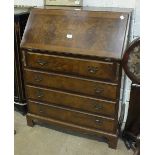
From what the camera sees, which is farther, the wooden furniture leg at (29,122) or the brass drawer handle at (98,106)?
the wooden furniture leg at (29,122)

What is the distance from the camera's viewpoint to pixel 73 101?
2000 mm

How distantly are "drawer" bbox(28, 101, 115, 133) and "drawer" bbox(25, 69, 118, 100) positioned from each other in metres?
0.21

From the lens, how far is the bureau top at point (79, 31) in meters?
1.75

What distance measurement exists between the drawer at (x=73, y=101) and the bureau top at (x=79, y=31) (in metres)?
0.40

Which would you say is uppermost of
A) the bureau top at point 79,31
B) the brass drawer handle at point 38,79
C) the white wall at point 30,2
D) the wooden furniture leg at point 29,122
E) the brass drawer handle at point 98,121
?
the white wall at point 30,2

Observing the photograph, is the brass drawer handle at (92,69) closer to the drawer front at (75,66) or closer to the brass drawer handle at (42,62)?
the drawer front at (75,66)

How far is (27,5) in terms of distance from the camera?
2535mm

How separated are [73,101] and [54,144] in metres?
0.46

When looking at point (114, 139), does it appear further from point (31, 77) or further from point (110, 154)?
point (31, 77)

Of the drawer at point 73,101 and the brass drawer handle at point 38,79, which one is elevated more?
the brass drawer handle at point 38,79

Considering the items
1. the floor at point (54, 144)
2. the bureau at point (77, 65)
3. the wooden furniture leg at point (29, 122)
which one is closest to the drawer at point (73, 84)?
the bureau at point (77, 65)

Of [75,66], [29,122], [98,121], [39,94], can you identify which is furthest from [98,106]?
[29,122]
